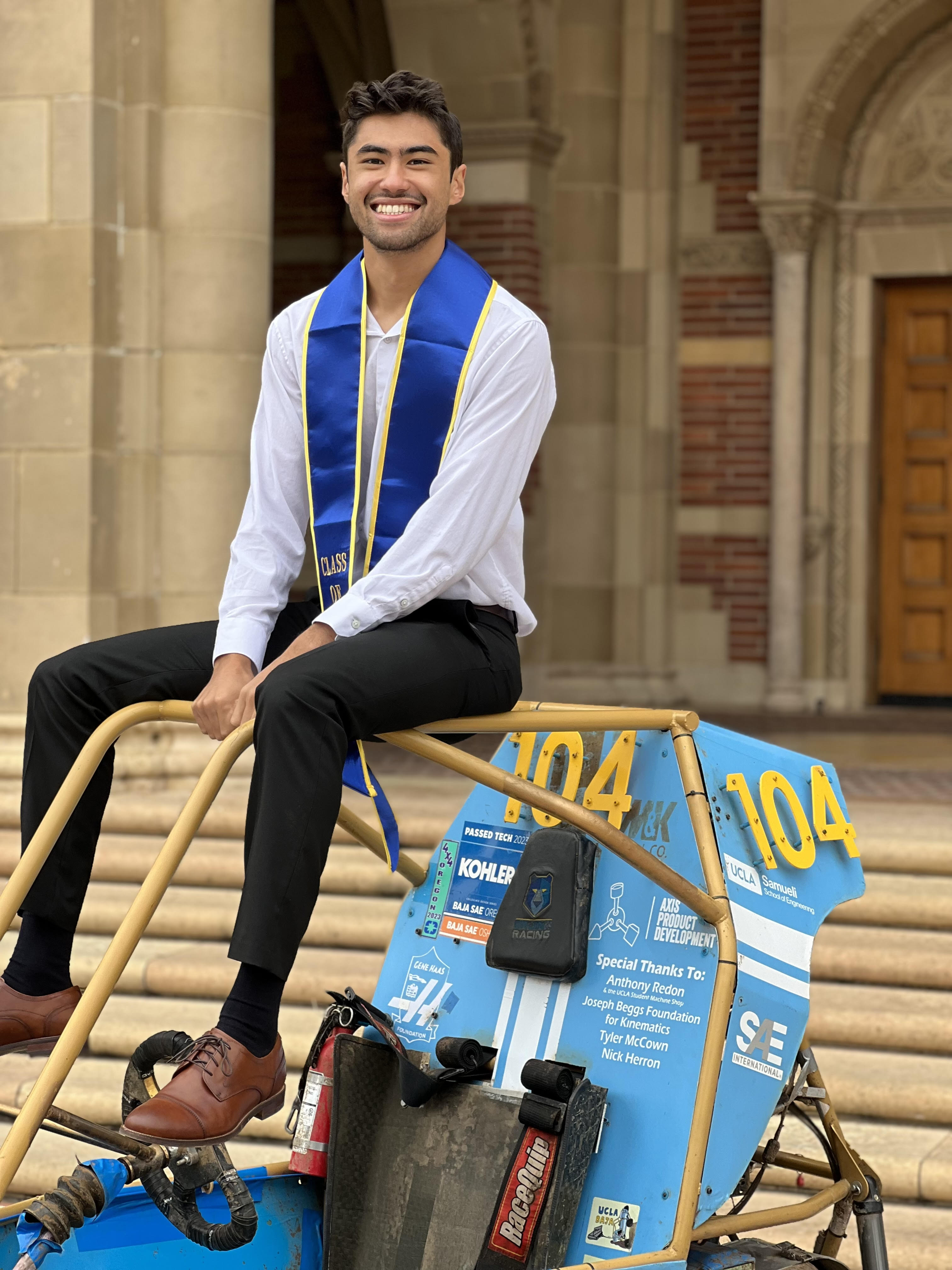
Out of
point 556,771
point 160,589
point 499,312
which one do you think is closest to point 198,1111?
point 556,771

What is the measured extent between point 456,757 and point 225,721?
346 millimetres

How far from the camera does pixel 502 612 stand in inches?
105

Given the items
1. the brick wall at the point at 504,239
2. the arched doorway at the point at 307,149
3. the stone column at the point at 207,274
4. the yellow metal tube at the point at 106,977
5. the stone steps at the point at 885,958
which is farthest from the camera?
the arched doorway at the point at 307,149

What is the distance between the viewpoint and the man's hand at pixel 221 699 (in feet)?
7.88

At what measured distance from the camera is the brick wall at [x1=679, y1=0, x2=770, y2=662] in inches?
416

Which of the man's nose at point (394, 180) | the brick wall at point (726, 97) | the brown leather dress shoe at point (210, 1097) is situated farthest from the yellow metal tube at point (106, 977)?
the brick wall at point (726, 97)

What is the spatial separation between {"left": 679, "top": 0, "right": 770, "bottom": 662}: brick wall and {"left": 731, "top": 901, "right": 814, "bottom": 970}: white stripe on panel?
826cm

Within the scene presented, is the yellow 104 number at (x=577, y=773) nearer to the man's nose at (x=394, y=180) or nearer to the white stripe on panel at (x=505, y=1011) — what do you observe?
the white stripe on panel at (x=505, y=1011)

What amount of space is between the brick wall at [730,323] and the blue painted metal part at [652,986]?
8.10 meters

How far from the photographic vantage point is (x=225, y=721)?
240 centimetres

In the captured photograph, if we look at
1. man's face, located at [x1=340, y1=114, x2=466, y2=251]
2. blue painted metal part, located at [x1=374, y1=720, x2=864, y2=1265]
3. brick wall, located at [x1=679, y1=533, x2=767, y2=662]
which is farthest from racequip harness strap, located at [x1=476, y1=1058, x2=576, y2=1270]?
brick wall, located at [x1=679, y1=533, x2=767, y2=662]

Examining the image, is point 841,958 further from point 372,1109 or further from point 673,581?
point 673,581

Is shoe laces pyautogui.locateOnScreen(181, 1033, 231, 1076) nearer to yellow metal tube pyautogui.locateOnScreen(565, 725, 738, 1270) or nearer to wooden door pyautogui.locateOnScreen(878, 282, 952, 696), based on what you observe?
yellow metal tube pyautogui.locateOnScreen(565, 725, 738, 1270)

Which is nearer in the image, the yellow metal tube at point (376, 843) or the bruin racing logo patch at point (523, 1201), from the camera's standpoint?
the bruin racing logo patch at point (523, 1201)
